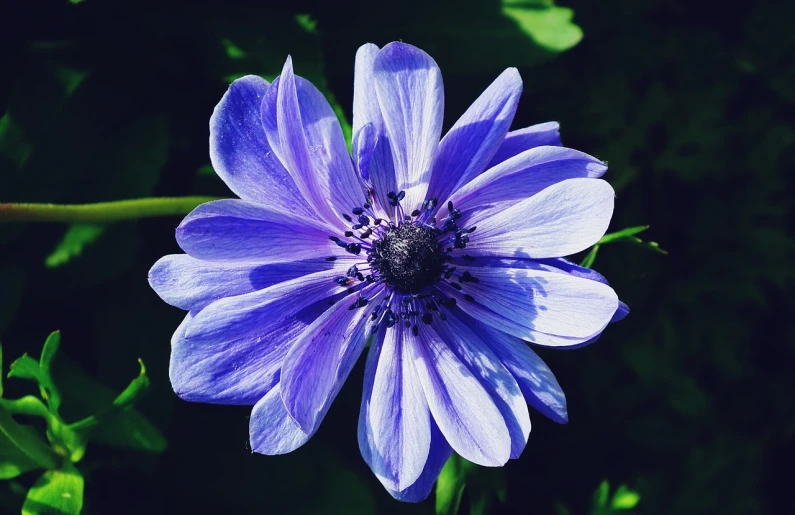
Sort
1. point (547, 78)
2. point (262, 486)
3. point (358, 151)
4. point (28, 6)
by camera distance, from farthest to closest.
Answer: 1. point (547, 78)
2. point (262, 486)
3. point (28, 6)
4. point (358, 151)

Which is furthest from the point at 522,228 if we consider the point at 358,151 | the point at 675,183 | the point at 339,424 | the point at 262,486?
the point at 675,183

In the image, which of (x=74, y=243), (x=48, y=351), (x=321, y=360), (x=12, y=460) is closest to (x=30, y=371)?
(x=48, y=351)

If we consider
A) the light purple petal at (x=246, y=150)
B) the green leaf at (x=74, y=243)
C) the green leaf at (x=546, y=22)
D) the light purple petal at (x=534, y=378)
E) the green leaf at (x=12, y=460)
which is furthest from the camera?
the green leaf at (x=546, y=22)

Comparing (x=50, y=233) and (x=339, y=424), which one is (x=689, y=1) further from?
(x=50, y=233)

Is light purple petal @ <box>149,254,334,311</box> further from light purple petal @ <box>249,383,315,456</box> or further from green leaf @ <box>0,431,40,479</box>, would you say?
green leaf @ <box>0,431,40,479</box>

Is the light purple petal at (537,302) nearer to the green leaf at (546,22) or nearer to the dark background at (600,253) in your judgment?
the dark background at (600,253)

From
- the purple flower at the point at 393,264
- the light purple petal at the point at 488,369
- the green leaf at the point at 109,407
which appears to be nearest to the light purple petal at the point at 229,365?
the purple flower at the point at 393,264

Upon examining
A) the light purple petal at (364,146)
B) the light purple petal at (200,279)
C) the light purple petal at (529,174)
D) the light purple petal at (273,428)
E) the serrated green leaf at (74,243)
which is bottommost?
the light purple petal at (273,428)
